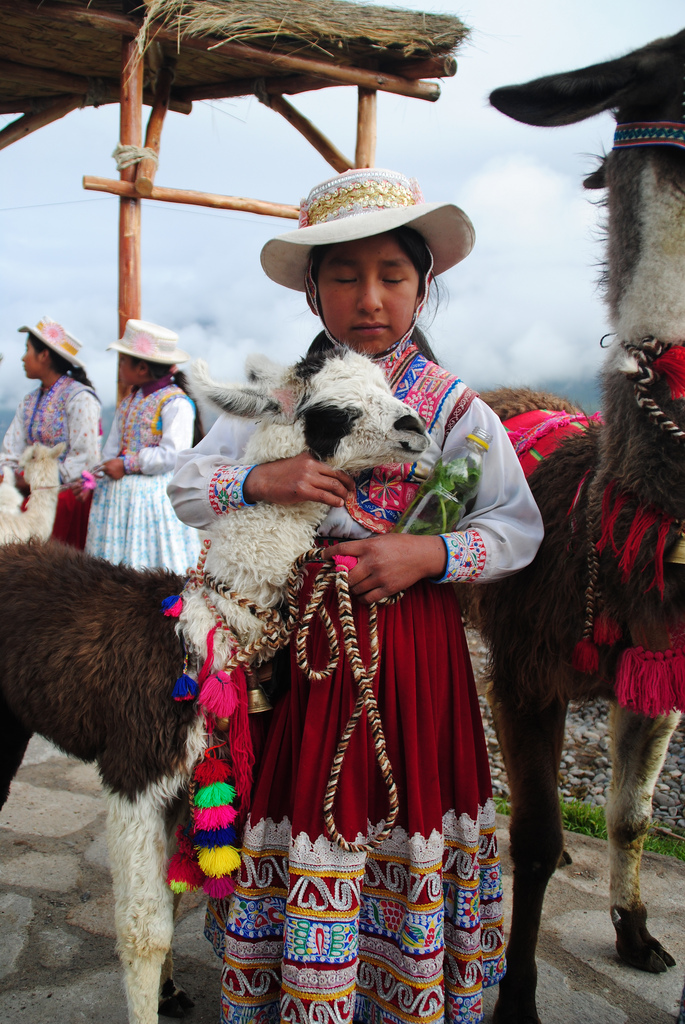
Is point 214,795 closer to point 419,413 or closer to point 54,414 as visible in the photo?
point 419,413

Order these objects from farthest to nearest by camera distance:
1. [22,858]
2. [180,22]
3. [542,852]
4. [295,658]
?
1. [180,22]
2. [22,858]
3. [542,852]
4. [295,658]

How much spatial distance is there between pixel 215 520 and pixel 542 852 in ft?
4.04

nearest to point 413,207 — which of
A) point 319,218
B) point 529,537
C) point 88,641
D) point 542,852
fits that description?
point 319,218

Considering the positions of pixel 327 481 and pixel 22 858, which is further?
pixel 22 858

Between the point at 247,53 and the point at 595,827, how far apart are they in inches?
207

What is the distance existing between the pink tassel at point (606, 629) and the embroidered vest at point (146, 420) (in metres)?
3.28

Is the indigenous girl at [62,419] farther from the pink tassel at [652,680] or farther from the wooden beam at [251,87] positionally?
the pink tassel at [652,680]

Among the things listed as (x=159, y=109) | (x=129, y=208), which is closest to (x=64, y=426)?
(x=129, y=208)

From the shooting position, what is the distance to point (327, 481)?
1.32 metres

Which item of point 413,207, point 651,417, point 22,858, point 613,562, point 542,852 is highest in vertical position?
point 413,207

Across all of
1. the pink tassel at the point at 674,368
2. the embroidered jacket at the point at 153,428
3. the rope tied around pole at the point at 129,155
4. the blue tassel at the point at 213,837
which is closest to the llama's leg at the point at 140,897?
the blue tassel at the point at 213,837

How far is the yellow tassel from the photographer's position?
1.35m

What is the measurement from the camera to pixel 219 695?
136 cm

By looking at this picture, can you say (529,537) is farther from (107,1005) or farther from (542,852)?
(107,1005)
